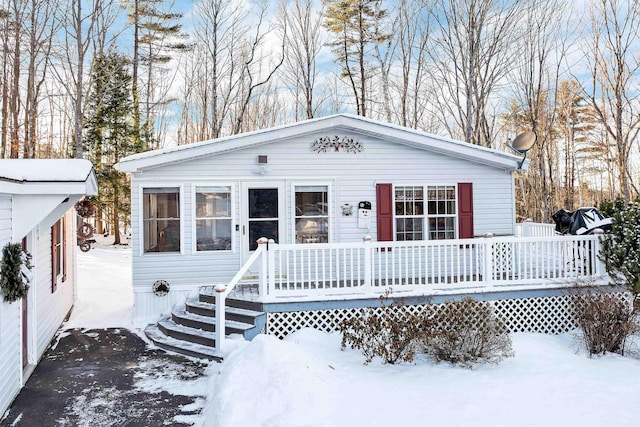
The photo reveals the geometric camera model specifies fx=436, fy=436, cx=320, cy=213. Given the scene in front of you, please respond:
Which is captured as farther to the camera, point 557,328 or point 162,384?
point 557,328

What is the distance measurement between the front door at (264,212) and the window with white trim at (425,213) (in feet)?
7.51

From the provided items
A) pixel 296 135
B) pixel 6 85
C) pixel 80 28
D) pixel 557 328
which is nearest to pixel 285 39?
pixel 80 28

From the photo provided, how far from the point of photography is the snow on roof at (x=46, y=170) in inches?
190

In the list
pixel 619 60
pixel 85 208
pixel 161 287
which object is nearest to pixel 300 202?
pixel 161 287

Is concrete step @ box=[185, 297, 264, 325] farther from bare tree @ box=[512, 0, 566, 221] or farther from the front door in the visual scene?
bare tree @ box=[512, 0, 566, 221]

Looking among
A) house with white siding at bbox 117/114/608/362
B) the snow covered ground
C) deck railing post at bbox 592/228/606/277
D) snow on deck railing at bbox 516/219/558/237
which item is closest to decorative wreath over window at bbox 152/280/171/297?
house with white siding at bbox 117/114/608/362

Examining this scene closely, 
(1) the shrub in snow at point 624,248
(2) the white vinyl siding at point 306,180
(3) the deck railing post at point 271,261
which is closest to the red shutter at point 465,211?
(2) the white vinyl siding at point 306,180

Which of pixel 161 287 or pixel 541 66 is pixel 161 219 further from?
pixel 541 66

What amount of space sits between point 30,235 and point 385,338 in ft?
16.4

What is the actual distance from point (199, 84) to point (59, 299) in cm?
1615

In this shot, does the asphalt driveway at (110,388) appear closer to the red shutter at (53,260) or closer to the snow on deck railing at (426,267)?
the red shutter at (53,260)

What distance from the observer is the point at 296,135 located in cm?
820

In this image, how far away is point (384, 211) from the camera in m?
8.45

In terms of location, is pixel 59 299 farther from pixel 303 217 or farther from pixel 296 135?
pixel 296 135
